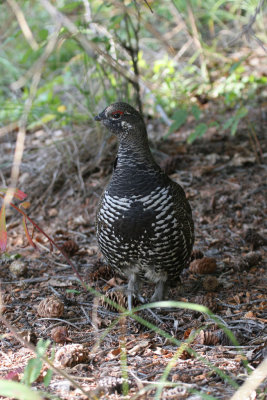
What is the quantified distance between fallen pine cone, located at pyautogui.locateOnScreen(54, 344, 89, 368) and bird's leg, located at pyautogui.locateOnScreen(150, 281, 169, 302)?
1206mm

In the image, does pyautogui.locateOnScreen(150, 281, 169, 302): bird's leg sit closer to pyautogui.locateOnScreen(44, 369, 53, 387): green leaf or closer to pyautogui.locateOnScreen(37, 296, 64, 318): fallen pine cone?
pyautogui.locateOnScreen(37, 296, 64, 318): fallen pine cone

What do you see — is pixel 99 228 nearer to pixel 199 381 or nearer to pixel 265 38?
pixel 199 381

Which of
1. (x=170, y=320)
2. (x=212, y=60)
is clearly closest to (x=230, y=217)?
(x=170, y=320)

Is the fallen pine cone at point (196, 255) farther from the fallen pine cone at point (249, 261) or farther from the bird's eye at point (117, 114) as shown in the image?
the bird's eye at point (117, 114)

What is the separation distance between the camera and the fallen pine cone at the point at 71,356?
2637mm

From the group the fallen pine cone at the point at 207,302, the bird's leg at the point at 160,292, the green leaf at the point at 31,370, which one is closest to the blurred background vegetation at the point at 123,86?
the bird's leg at the point at 160,292

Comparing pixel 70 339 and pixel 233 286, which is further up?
pixel 233 286

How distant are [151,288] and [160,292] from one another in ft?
1.16

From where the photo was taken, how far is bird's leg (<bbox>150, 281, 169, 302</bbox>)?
3.87 meters

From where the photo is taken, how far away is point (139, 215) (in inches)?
132

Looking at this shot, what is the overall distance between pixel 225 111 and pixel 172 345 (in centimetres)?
457

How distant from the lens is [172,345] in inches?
119

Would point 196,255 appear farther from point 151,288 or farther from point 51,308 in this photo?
point 51,308

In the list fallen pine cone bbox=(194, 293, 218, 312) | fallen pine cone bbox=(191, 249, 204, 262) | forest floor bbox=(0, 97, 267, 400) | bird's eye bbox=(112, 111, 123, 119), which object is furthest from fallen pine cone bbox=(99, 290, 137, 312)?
bird's eye bbox=(112, 111, 123, 119)
